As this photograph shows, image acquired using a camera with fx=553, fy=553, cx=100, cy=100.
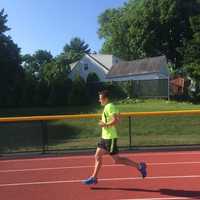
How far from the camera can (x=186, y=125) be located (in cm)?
2350

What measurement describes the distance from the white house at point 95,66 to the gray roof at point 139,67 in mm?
4626

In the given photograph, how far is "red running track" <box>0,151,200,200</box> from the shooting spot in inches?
385

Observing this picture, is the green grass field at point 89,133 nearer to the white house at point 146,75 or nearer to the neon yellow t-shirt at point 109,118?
the neon yellow t-shirt at point 109,118

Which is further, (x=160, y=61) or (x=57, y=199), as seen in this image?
(x=160, y=61)

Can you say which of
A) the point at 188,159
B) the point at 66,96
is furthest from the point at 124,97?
the point at 188,159

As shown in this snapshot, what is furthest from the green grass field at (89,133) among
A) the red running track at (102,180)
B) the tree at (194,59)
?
the tree at (194,59)

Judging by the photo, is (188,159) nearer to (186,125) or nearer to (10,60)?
(186,125)

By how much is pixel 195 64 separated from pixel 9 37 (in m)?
16.5

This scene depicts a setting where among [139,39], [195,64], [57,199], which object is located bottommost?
[57,199]

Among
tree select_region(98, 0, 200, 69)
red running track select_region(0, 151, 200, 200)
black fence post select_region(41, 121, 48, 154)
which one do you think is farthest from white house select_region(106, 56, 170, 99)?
red running track select_region(0, 151, 200, 200)

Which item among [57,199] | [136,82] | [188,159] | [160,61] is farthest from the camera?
[160,61]

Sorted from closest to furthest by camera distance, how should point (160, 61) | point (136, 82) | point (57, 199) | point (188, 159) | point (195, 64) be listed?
point (57, 199) → point (188, 159) → point (195, 64) → point (136, 82) → point (160, 61)

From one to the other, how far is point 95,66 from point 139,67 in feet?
43.1

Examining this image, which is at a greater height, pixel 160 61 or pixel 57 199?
pixel 160 61
